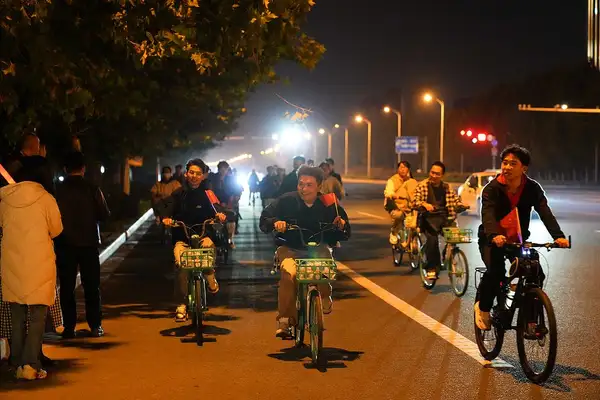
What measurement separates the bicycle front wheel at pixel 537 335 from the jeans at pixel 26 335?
377 cm

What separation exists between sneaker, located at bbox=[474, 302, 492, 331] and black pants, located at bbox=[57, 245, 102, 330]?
3847 millimetres

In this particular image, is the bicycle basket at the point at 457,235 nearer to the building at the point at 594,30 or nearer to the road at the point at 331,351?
the road at the point at 331,351

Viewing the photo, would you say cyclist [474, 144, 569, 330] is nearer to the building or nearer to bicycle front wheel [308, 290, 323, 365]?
bicycle front wheel [308, 290, 323, 365]

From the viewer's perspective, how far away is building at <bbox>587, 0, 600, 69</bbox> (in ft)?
347

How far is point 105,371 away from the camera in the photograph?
8094mm

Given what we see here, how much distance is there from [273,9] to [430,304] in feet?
13.2

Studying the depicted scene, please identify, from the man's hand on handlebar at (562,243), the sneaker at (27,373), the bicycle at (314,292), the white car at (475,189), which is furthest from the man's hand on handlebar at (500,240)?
the white car at (475,189)

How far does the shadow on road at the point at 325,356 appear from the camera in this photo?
829 centimetres

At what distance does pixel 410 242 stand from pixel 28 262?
876 cm

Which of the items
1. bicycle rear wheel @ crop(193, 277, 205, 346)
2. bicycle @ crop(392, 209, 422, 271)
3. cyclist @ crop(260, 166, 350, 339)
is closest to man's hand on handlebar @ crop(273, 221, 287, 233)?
cyclist @ crop(260, 166, 350, 339)

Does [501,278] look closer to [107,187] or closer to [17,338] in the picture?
[17,338]

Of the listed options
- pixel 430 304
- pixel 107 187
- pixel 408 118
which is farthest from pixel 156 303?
pixel 408 118

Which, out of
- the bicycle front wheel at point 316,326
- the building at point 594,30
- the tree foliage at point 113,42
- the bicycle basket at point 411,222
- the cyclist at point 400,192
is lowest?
the bicycle front wheel at point 316,326

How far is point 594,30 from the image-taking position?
10738 centimetres
